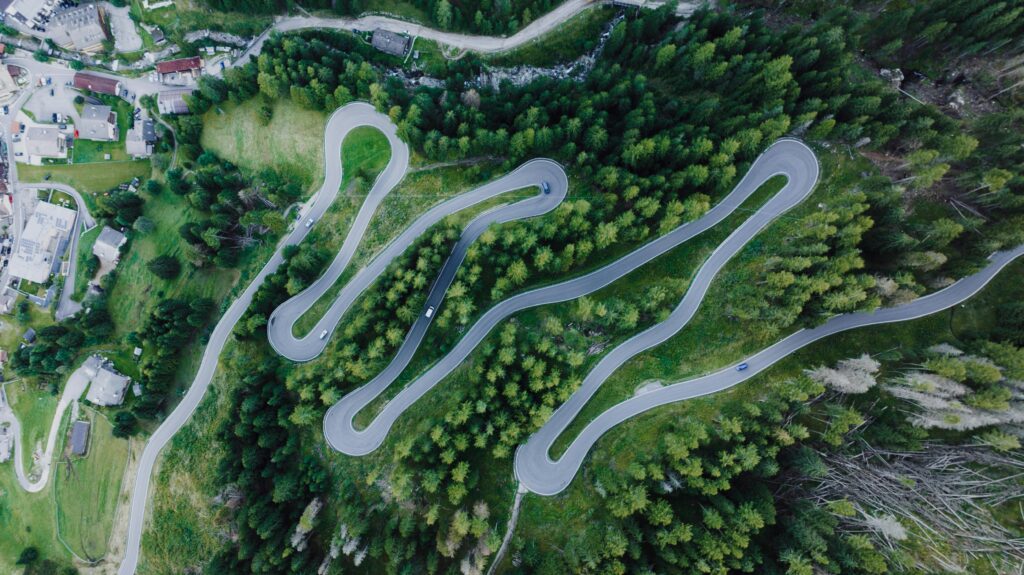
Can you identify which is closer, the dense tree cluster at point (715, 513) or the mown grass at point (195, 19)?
the dense tree cluster at point (715, 513)

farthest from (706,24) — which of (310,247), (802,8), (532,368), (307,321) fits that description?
(307,321)

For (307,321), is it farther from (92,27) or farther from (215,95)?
(92,27)

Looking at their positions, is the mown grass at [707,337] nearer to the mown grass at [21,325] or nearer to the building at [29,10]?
the mown grass at [21,325]

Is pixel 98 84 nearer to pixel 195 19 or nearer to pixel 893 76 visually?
pixel 195 19

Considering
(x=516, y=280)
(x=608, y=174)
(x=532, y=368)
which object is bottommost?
(x=532, y=368)

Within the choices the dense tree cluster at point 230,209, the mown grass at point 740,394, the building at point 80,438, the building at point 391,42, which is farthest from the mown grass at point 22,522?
the building at point 391,42
